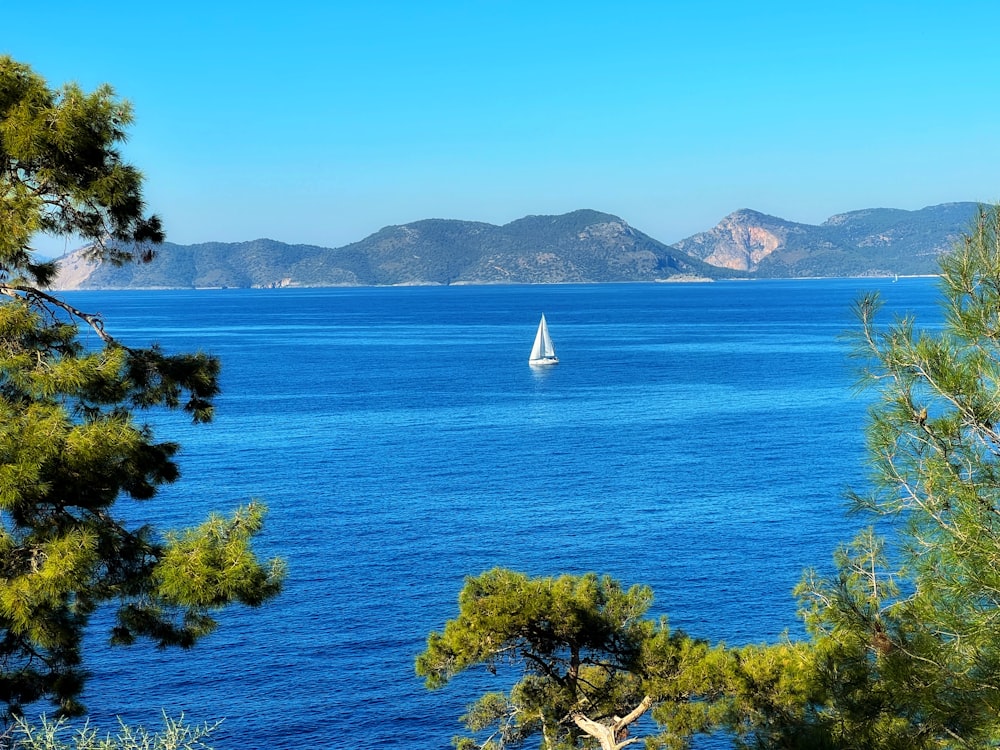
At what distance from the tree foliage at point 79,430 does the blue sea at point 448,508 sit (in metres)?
8.00

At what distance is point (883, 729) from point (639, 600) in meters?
7.78

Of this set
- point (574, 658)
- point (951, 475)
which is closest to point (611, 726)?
point (574, 658)

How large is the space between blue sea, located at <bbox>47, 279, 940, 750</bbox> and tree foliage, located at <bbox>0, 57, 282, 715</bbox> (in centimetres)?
800

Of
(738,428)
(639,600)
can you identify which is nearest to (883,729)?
(639,600)

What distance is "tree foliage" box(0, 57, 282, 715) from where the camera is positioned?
36.3 ft

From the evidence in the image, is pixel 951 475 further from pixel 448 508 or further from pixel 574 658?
pixel 448 508

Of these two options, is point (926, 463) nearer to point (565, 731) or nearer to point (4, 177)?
point (4, 177)

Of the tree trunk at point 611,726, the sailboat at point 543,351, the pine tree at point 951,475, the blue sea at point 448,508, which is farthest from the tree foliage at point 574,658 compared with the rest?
the sailboat at point 543,351

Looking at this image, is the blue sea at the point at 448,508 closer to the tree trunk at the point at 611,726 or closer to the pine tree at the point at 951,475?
the pine tree at the point at 951,475

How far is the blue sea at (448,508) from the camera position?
34562 mm

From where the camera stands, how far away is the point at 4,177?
472 inches

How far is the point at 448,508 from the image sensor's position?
2103 inches

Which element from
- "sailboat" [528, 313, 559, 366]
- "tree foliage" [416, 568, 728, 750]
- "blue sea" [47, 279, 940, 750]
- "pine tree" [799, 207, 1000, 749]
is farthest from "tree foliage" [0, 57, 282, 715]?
"sailboat" [528, 313, 559, 366]

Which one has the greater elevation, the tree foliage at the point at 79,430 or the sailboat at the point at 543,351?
the tree foliage at the point at 79,430
